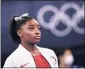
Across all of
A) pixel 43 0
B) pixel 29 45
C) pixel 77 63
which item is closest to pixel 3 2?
pixel 43 0

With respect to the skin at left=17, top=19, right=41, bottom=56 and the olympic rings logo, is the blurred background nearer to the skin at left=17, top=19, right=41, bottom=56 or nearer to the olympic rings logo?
the olympic rings logo

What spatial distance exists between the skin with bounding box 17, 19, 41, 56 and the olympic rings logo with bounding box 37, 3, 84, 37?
404 cm

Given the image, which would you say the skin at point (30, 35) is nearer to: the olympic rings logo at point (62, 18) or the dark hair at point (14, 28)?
the dark hair at point (14, 28)

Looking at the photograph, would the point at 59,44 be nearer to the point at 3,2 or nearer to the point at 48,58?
the point at 3,2

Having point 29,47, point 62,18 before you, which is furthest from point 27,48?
point 62,18

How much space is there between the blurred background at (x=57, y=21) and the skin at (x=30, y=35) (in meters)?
3.73

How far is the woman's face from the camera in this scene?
2158 millimetres

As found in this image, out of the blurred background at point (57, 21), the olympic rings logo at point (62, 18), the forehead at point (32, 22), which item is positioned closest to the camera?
the forehead at point (32, 22)

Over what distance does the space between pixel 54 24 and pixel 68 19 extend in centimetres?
30

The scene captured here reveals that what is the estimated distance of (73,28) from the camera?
21.1 feet

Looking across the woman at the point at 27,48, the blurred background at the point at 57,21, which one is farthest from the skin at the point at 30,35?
the blurred background at the point at 57,21

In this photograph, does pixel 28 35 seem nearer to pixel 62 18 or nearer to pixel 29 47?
Answer: pixel 29 47

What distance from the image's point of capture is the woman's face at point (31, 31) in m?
2.16

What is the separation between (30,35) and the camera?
218 cm
